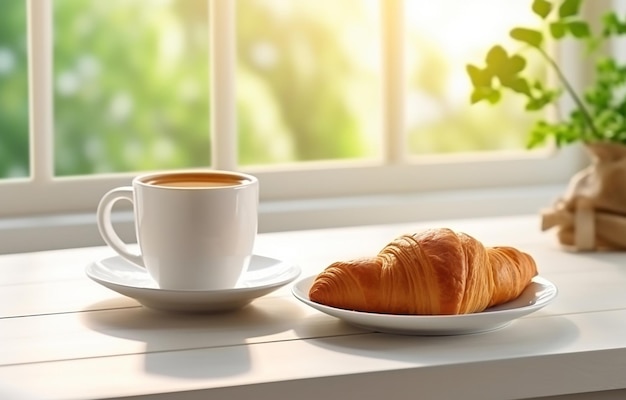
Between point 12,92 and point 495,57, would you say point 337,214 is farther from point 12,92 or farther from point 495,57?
point 12,92

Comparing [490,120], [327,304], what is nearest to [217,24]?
[327,304]

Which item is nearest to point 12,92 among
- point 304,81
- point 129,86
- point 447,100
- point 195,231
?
point 129,86

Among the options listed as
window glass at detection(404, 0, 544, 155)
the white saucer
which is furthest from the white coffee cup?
window glass at detection(404, 0, 544, 155)

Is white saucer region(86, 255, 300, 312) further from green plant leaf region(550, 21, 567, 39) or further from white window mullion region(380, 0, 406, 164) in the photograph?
white window mullion region(380, 0, 406, 164)

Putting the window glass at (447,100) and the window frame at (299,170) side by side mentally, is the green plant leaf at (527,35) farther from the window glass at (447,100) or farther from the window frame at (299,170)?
the window glass at (447,100)

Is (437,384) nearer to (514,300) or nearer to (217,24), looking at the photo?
(514,300)

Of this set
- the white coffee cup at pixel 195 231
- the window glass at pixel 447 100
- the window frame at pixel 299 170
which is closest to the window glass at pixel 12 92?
the window glass at pixel 447 100
